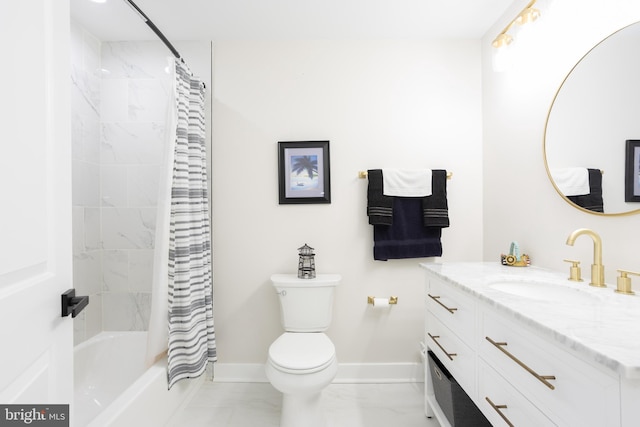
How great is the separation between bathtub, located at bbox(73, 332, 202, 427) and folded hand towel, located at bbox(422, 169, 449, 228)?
71.5 inches

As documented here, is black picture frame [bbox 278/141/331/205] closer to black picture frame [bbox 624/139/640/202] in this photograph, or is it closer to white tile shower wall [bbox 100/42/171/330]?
white tile shower wall [bbox 100/42/171/330]

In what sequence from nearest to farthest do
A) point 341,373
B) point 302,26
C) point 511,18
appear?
point 511,18 < point 302,26 < point 341,373

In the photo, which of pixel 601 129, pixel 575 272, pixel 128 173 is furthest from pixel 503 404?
pixel 128 173

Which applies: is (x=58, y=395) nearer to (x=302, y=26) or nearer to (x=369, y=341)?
(x=369, y=341)

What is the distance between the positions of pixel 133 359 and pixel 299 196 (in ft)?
5.04

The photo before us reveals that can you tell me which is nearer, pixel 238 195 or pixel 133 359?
pixel 133 359

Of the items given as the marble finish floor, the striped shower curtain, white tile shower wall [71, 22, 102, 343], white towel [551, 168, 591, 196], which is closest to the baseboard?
the marble finish floor

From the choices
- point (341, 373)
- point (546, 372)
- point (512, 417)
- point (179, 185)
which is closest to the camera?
point (546, 372)

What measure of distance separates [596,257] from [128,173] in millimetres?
2628

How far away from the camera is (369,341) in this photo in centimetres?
223

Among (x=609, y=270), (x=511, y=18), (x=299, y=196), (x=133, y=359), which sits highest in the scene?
(x=511, y=18)

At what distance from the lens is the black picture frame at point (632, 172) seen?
1170 mm

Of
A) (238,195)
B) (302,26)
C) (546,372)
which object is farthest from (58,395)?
(302,26)

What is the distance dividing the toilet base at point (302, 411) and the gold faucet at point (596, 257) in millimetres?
1332
